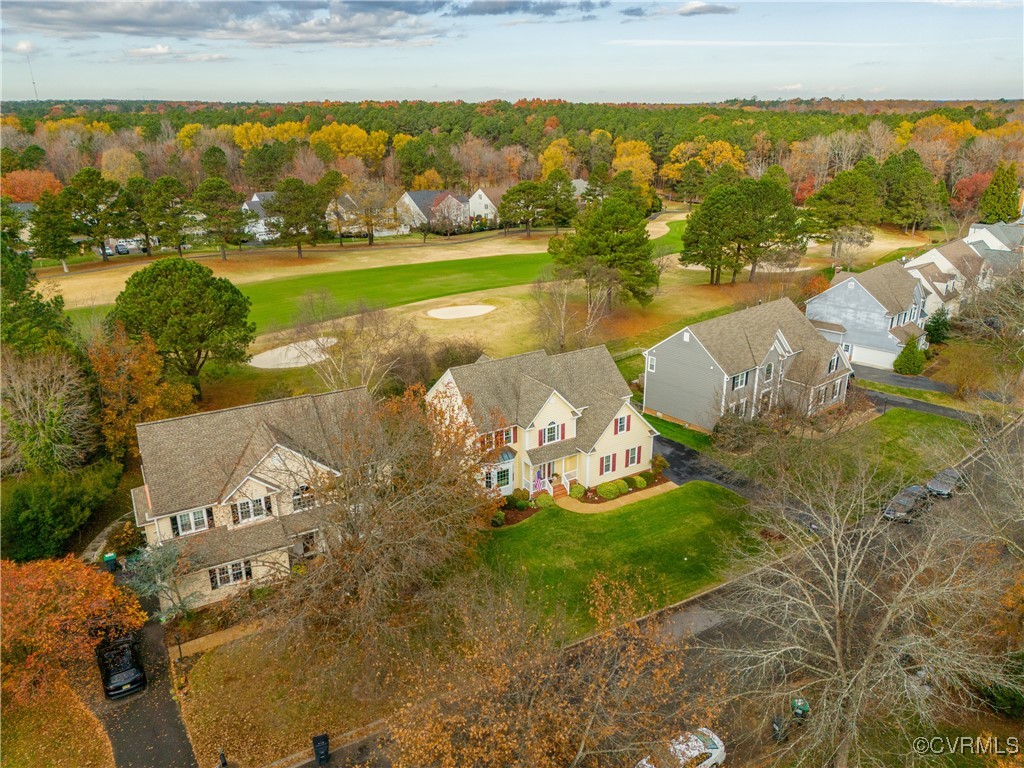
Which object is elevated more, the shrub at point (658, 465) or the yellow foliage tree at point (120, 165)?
the yellow foliage tree at point (120, 165)

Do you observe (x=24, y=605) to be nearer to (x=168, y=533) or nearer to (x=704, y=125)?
(x=168, y=533)

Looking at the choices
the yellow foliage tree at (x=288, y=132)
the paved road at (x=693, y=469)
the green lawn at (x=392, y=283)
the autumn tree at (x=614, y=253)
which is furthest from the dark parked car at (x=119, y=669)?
the yellow foliage tree at (x=288, y=132)

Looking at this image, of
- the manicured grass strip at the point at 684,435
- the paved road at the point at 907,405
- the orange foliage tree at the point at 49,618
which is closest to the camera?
the orange foliage tree at the point at 49,618

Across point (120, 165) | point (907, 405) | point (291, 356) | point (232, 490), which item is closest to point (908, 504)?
point (907, 405)

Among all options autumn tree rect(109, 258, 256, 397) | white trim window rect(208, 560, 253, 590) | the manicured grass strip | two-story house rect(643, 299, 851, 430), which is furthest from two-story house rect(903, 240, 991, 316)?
white trim window rect(208, 560, 253, 590)

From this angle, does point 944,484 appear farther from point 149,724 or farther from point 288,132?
point 288,132

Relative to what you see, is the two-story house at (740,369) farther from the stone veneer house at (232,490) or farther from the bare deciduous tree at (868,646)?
the stone veneer house at (232,490)

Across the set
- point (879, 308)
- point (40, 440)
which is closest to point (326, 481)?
point (40, 440)
